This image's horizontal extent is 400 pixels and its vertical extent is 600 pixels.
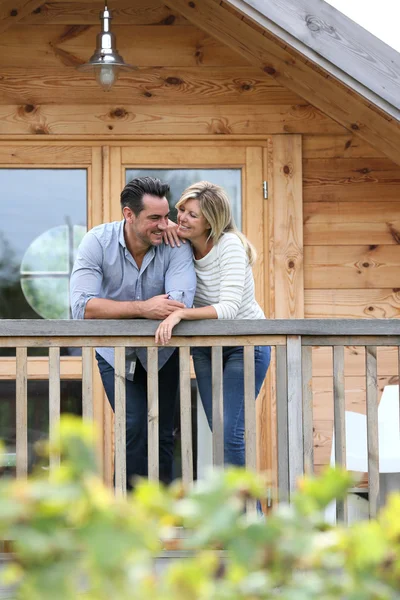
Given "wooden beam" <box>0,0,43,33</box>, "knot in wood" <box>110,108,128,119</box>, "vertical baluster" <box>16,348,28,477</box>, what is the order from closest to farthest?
"vertical baluster" <box>16,348,28,477</box> → "wooden beam" <box>0,0,43,33</box> → "knot in wood" <box>110,108,128,119</box>

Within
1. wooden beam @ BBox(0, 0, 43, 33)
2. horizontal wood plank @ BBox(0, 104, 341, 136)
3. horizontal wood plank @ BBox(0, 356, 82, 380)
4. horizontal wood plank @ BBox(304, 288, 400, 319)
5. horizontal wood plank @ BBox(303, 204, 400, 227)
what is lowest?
horizontal wood plank @ BBox(0, 356, 82, 380)

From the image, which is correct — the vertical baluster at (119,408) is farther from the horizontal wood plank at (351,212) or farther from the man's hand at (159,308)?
the horizontal wood plank at (351,212)

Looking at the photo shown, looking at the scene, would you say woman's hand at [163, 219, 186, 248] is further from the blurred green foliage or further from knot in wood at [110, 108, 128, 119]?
the blurred green foliage

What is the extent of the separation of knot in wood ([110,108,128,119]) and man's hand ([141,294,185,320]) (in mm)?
1842

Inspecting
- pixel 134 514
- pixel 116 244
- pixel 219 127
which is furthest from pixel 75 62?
pixel 134 514

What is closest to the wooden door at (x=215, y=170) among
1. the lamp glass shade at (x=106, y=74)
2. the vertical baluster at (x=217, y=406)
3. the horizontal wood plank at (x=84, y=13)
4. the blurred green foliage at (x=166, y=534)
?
the lamp glass shade at (x=106, y=74)

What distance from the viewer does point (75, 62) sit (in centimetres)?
522

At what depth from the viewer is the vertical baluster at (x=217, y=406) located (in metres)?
3.65

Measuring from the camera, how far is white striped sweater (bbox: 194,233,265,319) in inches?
148

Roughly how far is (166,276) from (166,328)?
0.38 metres

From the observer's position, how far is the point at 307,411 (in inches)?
147

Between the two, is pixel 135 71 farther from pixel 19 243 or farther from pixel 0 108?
pixel 19 243

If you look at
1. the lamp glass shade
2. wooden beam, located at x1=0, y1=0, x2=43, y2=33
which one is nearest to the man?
the lamp glass shade

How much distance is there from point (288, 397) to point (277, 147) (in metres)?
1.94
